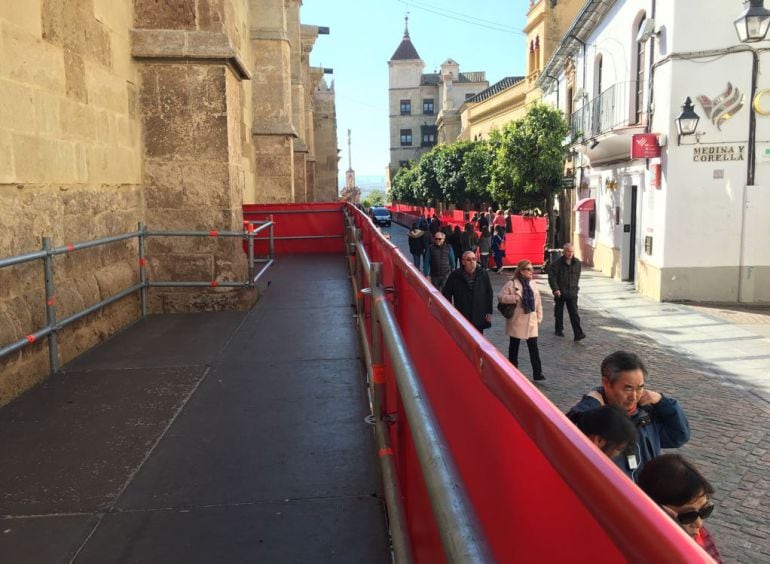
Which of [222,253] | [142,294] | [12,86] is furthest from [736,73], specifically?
[12,86]

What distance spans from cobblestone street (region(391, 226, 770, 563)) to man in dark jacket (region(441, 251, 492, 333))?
104cm

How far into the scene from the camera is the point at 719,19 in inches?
534

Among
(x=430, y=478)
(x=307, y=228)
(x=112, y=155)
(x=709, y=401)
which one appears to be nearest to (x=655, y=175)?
(x=307, y=228)

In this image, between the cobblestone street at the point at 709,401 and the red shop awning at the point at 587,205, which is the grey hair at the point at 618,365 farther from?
the red shop awning at the point at 587,205

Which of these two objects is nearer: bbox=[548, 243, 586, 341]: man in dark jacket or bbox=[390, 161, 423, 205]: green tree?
bbox=[548, 243, 586, 341]: man in dark jacket

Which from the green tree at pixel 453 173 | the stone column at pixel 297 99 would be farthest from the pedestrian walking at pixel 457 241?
the green tree at pixel 453 173

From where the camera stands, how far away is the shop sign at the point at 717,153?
45.0 ft

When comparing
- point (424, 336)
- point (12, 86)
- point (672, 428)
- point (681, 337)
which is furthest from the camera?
point (681, 337)

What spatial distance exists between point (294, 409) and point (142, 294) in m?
3.76

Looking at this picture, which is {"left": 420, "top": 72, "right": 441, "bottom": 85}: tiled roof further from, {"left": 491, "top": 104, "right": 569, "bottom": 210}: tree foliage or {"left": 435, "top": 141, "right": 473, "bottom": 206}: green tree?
{"left": 491, "top": 104, "right": 569, "bottom": 210}: tree foliage

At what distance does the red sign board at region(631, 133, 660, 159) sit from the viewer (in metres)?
14.4

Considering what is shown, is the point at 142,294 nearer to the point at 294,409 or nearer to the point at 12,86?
the point at 12,86

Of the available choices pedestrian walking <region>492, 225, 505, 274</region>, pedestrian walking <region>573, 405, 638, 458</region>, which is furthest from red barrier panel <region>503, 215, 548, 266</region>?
pedestrian walking <region>573, 405, 638, 458</region>

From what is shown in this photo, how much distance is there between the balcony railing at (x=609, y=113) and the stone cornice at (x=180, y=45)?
11.8 m
